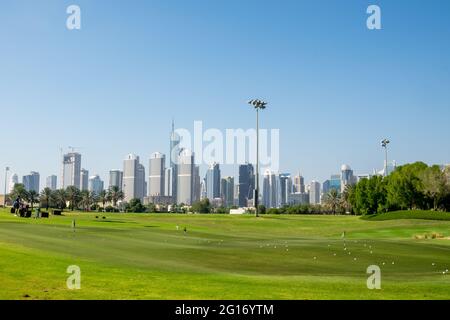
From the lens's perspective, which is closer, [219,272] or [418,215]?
[219,272]

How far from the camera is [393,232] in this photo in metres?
80.9

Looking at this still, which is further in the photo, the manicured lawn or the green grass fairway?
the manicured lawn

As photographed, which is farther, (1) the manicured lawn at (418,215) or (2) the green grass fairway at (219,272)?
(1) the manicured lawn at (418,215)

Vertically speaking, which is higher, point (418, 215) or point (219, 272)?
point (219, 272)

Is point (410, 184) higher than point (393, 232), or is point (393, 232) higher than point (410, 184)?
point (410, 184)
